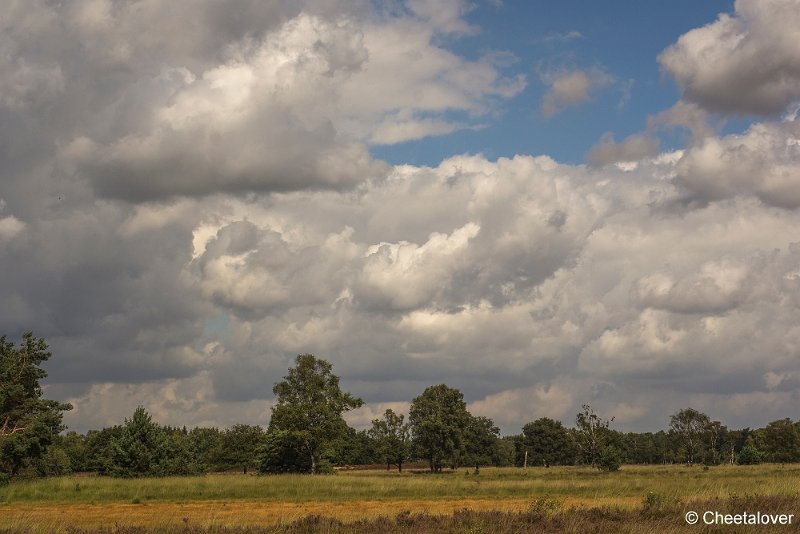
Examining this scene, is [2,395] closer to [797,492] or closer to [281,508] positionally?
[281,508]

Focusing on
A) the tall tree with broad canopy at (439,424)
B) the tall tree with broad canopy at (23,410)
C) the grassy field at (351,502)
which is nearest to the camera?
the grassy field at (351,502)

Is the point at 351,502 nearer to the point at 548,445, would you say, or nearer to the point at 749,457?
the point at 749,457

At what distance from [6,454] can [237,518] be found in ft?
105

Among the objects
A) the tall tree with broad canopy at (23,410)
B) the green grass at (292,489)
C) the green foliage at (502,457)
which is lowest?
the green foliage at (502,457)

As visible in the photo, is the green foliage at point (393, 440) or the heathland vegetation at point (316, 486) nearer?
the heathland vegetation at point (316, 486)

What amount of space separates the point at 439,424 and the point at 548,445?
52.2 metres

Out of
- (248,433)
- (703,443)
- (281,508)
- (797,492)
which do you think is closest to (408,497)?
(281,508)

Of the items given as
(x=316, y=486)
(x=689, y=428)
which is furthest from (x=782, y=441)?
(x=316, y=486)

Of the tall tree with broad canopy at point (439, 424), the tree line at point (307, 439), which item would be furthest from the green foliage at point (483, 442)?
the tall tree with broad canopy at point (439, 424)

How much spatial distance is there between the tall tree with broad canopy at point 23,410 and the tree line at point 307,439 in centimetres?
8

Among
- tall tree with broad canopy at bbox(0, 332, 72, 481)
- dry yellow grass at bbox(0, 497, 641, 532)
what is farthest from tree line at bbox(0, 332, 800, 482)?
dry yellow grass at bbox(0, 497, 641, 532)

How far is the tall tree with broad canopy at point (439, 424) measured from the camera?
113 meters

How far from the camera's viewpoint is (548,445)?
15625 centimetres

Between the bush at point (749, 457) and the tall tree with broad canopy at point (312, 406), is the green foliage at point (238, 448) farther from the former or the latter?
the bush at point (749, 457)
